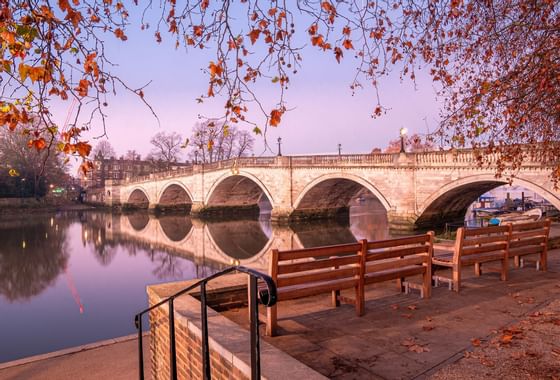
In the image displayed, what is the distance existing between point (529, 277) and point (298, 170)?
23.9 m

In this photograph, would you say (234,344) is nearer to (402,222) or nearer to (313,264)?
(313,264)

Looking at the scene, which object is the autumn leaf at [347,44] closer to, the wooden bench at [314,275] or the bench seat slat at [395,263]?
the wooden bench at [314,275]

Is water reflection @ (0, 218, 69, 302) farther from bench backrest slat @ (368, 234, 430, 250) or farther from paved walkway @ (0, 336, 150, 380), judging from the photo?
bench backrest slat @ (368, 234, 430, 250)

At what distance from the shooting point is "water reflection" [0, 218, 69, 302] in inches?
588

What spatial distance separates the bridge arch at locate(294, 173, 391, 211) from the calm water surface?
7.54ft

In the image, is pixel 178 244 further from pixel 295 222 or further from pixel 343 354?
pixel 343 354

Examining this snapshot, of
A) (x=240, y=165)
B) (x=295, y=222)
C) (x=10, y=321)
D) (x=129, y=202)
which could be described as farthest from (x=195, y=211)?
(x=10, y=321)

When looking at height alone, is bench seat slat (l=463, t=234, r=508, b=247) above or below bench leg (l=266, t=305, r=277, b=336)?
above

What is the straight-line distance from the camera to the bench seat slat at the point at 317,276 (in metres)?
4.14

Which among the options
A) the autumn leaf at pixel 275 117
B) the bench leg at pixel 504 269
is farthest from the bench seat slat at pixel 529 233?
the autumn leaf at pixel 275 117

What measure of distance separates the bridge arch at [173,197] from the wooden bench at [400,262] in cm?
4211

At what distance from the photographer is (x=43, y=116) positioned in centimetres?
305

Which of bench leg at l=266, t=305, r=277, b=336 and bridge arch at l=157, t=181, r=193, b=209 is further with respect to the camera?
bridge arch at l=157, t=181, r=193, b=209

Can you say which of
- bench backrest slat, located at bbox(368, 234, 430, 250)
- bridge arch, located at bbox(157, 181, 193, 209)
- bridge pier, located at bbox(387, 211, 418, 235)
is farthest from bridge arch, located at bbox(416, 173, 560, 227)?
bridge arch, located at bbox(157, 181, 193, 209)
